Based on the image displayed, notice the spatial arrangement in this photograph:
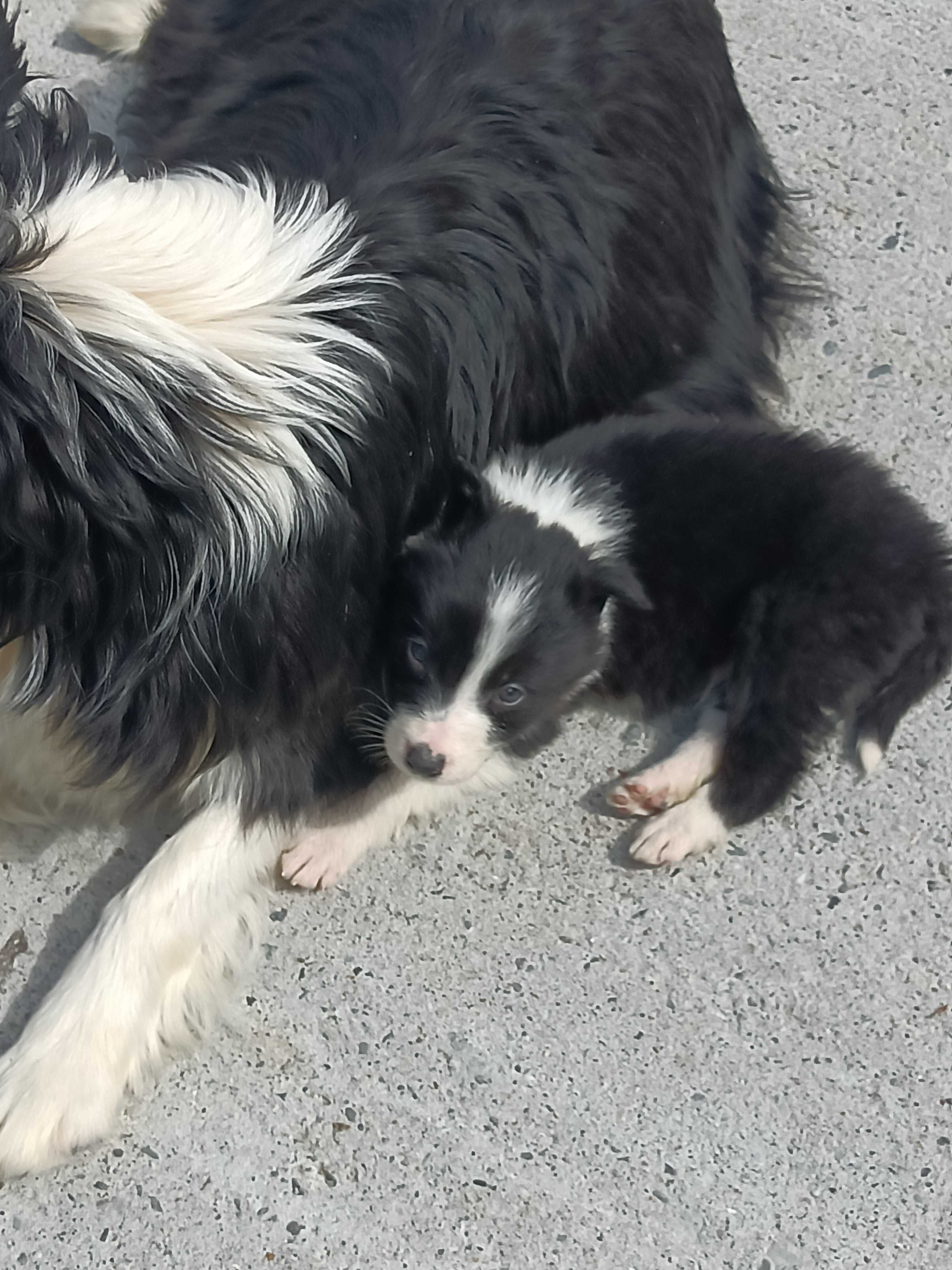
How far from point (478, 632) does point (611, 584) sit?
24cm

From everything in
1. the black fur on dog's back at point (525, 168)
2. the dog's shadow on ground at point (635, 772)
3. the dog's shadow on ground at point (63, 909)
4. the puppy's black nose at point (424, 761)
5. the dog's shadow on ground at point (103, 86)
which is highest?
the black fur on dog's back at point (525, 168)

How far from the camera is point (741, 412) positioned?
2.79 meters

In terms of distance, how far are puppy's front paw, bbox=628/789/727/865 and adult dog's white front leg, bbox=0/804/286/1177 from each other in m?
0.66

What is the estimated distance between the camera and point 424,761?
2.23 metres

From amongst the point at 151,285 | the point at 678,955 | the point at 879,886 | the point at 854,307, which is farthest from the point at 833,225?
the point at 151,285

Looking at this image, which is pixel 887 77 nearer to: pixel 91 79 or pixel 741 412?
pixel 741 412

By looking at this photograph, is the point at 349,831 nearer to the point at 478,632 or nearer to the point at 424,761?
the point at 424,761

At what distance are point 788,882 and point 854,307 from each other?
55.4 inches

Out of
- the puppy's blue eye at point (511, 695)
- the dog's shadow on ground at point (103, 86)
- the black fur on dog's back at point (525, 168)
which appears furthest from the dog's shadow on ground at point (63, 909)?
the dog's shadow on ground at point (103, 86)

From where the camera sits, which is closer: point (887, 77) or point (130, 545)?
point (130, 545)

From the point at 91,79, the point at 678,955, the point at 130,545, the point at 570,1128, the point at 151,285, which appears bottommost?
the point at 570,1128

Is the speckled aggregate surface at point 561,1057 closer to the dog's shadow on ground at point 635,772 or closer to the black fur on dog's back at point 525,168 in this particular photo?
the dog's shadow on ground at point 635,772

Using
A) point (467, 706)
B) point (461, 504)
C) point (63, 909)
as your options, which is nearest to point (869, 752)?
point (467, 706)

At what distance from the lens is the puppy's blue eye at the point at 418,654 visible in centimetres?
227
